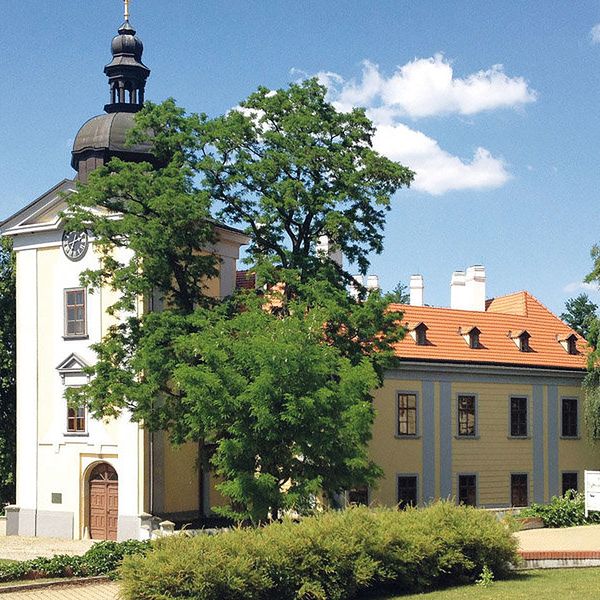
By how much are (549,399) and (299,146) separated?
16173 mm

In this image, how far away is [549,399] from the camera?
40.3 m

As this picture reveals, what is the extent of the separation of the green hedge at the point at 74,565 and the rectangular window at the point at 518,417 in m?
19.4

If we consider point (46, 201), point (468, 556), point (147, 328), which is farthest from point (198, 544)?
point (46, 201)

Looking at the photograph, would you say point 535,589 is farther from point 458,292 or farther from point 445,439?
point 458,292

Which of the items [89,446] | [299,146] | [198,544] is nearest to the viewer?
[198,544]

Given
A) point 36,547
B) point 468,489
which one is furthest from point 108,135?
point 468,489

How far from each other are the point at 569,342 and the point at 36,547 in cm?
2174

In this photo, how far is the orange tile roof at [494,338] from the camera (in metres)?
38.4

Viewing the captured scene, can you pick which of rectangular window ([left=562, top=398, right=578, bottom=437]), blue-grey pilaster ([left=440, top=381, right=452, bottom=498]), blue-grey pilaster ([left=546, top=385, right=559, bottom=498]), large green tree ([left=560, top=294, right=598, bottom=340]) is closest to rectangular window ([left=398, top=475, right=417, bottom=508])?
blue-grey pilaster ([left=440, top=381, right=452, bottom=498])

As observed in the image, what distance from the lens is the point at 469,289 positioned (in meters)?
44.8

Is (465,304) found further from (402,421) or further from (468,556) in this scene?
(468,556)

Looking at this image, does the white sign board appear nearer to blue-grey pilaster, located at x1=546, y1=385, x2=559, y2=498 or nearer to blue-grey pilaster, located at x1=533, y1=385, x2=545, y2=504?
blue-grey pilaster, located at x1=533, y1=385, x2=545, y2=504

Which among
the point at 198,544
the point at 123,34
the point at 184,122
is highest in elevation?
the point at 123,34

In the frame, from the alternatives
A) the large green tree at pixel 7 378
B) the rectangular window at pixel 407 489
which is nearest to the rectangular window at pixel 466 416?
the rectangular window at pixel 407 489
